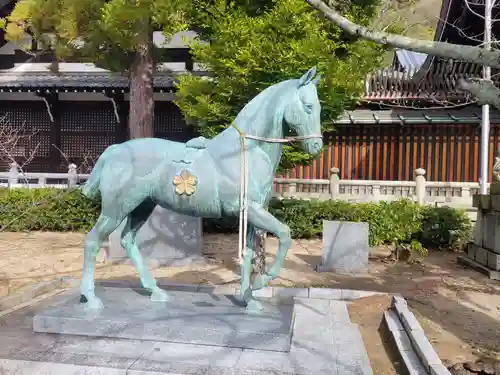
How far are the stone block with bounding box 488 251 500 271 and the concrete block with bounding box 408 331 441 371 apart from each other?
14.6 ft

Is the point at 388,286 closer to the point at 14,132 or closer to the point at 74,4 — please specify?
the point at 74,4

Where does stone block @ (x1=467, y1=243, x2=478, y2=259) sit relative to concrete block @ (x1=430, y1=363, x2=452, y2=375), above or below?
above

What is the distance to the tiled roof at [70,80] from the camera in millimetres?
13641

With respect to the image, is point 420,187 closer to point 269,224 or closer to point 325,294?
point 325,294

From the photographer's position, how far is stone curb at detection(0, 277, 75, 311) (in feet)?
16.8

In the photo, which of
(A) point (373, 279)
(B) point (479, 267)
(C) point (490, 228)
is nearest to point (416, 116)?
(C) point (490, 228)

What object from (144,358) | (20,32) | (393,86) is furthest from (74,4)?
(393,86)

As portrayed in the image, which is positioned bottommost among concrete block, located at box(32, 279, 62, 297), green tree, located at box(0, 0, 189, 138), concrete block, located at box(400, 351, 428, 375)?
concrete block, located at box(400, 351, 428, 375)

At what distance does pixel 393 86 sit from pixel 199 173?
38.1 feet

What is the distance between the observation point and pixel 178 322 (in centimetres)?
383

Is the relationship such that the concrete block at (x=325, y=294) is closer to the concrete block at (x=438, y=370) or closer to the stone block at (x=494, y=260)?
the concrete block at (x=438, y=370)

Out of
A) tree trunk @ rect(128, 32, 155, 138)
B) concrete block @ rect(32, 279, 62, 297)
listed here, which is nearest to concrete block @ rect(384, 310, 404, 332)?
concrete block @ rect(32, 279, 62, 297)

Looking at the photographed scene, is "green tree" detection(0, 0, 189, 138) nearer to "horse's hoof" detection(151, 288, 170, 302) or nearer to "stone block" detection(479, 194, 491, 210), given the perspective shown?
"horse's hoof" detection(151, 288, 170, 302)

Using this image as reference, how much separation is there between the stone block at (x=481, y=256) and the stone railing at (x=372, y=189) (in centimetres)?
290
